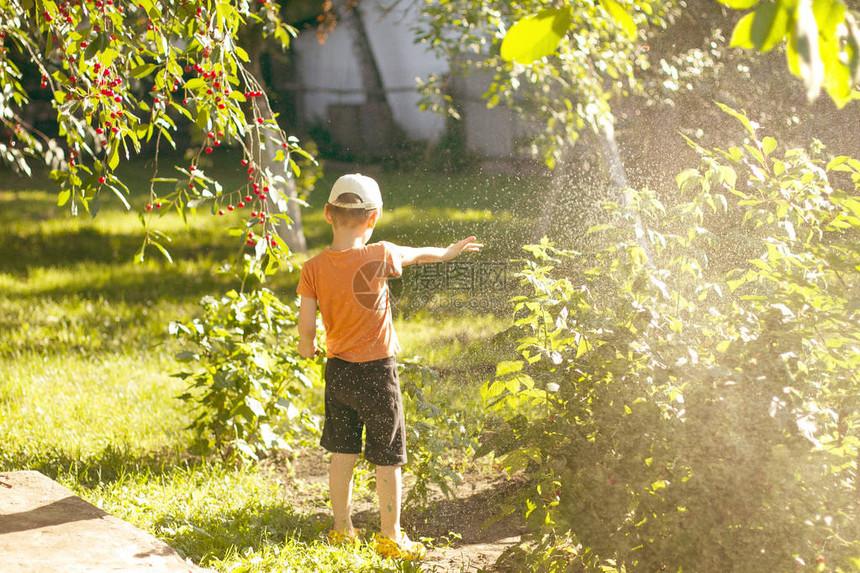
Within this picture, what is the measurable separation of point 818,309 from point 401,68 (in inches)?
376

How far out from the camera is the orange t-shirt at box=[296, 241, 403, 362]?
2441mm

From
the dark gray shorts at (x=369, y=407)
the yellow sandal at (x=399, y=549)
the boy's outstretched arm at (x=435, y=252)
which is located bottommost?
the yellow sandal at (x=399, y=549)

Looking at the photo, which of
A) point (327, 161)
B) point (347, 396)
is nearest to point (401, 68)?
point (327, 161)

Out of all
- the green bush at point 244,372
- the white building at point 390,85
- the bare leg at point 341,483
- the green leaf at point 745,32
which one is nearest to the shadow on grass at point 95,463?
the green bush at point 244,372

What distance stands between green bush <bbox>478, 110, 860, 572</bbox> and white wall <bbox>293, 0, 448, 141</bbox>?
25.3 ft

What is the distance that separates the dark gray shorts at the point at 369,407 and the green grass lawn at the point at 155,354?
1.05 ft

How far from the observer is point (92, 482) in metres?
3.04

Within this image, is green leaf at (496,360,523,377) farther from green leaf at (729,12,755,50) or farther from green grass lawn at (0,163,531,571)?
green leaf at (729,12,755,50)

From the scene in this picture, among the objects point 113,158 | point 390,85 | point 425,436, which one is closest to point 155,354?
point 425,436

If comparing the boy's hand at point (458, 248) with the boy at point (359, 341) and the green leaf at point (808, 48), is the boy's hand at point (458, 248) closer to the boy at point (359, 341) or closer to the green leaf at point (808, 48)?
the boy at point (359, 341)

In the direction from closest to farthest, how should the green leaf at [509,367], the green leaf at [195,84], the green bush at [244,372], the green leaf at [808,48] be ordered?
the green leaf at [808,48] < the green leaf at [509,367] < the green leaf at [195,84] < the green bush at [244,372]

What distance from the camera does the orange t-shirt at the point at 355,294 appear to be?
2.44 meters

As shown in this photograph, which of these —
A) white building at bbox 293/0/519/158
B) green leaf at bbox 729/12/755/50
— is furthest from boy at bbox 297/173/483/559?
white building at bbox 293/0/519/158

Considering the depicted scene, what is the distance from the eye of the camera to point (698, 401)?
1.79 m
